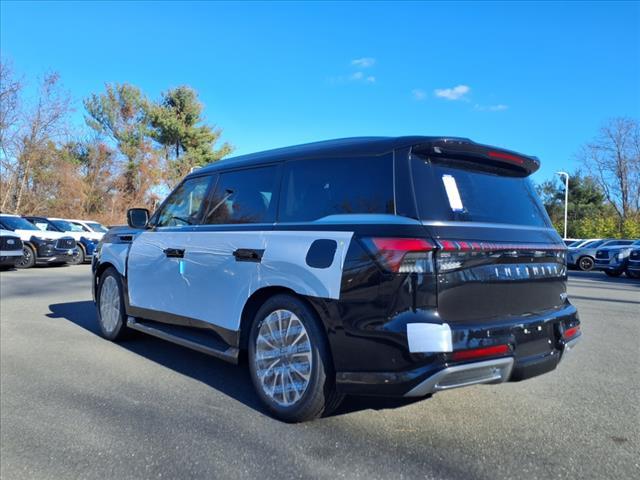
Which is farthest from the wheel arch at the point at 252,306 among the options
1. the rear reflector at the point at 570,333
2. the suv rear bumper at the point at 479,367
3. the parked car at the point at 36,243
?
the parked car at the point at 36,243

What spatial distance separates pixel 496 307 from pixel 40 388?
12.4ft

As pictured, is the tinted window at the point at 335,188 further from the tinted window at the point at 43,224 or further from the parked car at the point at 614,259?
the tinted window at the point at 43,224

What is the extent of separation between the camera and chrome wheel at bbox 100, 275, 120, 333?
5.93 m

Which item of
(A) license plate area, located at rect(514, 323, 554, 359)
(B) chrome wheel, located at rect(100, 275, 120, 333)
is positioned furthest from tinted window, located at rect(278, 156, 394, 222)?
(B) chrome wheel, located at rect(100, 275, 120, 333)

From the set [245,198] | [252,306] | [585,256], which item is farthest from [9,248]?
[585,256]

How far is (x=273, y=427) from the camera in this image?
11.6ft

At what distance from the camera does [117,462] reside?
307 centimetres

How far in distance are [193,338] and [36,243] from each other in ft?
50.0

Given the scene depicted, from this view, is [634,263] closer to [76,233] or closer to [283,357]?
[283,357]

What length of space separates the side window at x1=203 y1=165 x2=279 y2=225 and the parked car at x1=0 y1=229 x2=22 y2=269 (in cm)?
1372

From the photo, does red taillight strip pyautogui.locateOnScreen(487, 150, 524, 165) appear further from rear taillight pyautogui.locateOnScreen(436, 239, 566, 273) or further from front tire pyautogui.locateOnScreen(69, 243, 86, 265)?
front tire pyautogui.locateOnScreen(69, 243, 86, 265)

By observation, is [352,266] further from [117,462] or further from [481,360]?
[117,462]

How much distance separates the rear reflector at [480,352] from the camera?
2949 mm

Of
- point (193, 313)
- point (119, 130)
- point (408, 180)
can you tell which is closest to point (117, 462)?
point (193, 313)
